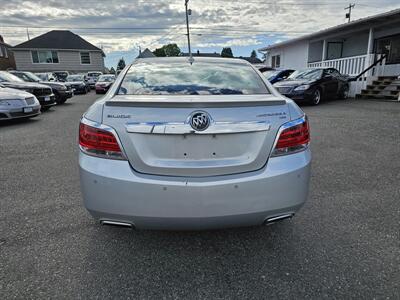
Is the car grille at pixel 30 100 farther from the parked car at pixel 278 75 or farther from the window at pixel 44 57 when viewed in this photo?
the window at pixel 44 57

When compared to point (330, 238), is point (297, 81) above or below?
above

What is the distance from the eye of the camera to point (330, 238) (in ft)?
8.66

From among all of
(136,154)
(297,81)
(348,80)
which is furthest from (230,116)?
(348,80)

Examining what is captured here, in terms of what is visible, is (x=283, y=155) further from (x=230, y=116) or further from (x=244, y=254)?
(x=244, y=254)

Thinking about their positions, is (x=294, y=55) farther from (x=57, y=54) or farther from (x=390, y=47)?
(x=57, y=54)

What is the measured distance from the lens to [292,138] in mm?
2131

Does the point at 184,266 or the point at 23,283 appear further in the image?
the point at 184,266

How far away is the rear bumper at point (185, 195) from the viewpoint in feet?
6.44

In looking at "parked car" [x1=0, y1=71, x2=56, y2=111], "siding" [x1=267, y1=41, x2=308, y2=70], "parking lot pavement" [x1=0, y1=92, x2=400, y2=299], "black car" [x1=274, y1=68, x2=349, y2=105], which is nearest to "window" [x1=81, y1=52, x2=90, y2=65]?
"siding" [x1=267, y1=41, x2=308, y2=70]

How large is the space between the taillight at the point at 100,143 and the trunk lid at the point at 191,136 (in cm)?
6

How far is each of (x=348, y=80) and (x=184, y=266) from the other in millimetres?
13875

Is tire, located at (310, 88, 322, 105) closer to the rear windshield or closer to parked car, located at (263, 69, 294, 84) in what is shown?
parked car, located at (263, 69, 294, 84)

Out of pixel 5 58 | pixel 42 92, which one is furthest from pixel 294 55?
pixel 5 58

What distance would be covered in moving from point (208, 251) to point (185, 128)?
3.70ft
